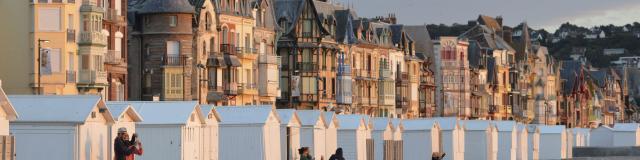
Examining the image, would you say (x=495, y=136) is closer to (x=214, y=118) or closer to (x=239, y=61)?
(x=239, y=61)

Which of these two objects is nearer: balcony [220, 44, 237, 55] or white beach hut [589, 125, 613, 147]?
balcony [220, 44, 237, 55]

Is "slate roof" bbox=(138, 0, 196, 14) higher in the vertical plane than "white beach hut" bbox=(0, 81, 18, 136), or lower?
higher

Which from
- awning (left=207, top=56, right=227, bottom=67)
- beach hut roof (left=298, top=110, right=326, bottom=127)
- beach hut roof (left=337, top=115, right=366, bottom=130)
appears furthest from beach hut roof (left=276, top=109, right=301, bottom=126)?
awning (left=207, top=56, right=227, bottom=67)

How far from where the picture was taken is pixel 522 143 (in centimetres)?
14088

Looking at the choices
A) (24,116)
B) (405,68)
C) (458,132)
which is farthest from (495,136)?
(24,116)

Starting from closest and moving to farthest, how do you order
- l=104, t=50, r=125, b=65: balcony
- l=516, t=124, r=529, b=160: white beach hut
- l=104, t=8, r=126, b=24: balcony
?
l=104, t=50, r=125, b=65: balcony, l=104, t=8, r=126, b=24: balcony, l=516, t=124, r=529, b=160: white beach hut

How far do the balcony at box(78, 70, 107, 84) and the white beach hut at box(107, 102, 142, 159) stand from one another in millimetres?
22225

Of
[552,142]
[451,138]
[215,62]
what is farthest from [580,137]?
[215,62]

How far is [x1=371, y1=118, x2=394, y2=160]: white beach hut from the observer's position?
3957 inches

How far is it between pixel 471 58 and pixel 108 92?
3410 inches

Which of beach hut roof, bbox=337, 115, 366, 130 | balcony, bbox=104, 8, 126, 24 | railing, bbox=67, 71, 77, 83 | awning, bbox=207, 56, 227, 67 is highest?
balcony, bbox=104, 8, 126, 24

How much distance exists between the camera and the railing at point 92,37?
8650cm

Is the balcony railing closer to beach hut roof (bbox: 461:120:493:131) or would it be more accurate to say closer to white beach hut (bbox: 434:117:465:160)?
white beach hut (bbox: 434:117:465:160)

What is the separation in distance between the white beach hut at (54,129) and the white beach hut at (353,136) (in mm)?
34832
